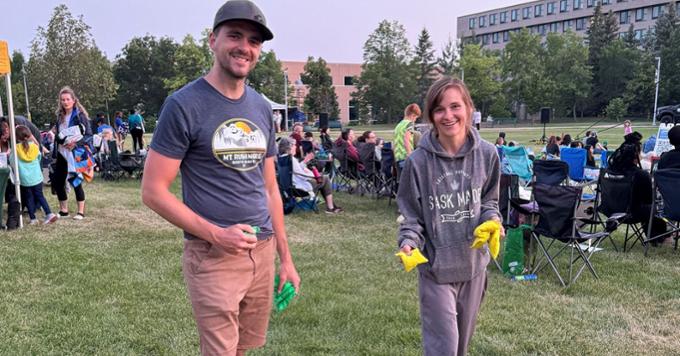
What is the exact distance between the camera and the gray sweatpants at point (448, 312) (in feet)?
7.55

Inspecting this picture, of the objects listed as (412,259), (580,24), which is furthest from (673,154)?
(580,24)

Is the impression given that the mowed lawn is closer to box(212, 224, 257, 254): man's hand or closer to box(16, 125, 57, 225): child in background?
box(16, 125, 57, 225): child in background

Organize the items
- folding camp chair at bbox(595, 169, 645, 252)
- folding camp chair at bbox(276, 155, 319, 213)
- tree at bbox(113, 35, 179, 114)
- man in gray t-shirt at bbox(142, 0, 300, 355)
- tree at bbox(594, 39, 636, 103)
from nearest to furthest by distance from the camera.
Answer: man in gray t-shirt at bbox(142, 0, 300, 355) < folding camp chair at bbox(595, 169, 645, 252) < folding camp chair at bbox(276, 155, 319, 213) < tree at bbox(594, 39, 636, 103) < tree at bbox(113, 35, 179, 114)

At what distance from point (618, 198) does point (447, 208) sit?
458cm

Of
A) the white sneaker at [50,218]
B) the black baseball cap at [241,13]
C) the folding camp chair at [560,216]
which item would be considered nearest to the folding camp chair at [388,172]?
the folding camp chair at [560,216]

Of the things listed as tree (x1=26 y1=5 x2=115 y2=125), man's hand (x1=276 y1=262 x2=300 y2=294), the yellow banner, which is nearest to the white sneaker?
the yellow banner

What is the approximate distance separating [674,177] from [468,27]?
87553mm

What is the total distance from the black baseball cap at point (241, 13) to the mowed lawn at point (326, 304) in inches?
87.7

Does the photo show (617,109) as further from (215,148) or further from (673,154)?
(215,148)

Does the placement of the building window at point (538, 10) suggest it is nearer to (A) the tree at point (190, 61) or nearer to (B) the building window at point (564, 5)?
(B) the building window at point (564, 5)

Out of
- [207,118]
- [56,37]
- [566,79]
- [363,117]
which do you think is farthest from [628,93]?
[207,118]

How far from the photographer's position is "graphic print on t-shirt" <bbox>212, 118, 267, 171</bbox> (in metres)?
1.85

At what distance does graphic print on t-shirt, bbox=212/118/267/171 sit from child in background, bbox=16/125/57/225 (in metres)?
6.04

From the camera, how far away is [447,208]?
2377 millimetres
